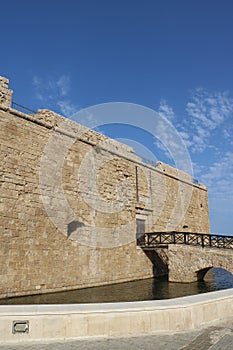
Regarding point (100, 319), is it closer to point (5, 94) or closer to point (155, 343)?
point (155, 343)

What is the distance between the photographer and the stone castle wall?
848cm

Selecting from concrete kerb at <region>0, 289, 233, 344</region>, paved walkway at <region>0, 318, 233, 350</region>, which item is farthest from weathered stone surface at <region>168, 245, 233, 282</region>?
paved walkway at <region>0, 318, 233, 350</region>

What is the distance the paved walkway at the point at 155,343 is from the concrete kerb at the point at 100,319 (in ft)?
0.39

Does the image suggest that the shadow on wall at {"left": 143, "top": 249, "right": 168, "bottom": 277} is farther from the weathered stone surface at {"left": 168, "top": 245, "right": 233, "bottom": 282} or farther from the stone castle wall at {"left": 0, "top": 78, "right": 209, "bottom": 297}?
the weathered stone surface at {"left": 168, "top": 245, "right": 233, "bottom": 282}

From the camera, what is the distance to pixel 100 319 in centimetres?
390

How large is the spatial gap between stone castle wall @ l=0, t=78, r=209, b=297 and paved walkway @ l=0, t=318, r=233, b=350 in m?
4.96

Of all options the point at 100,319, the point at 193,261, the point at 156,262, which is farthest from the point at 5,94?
the point at 156,262

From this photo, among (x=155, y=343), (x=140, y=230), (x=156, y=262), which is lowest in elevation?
(x=155, y=343)

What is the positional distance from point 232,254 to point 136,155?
6.73 meters

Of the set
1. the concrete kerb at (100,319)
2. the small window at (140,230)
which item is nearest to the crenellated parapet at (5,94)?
the concrete kerb at (100,319)

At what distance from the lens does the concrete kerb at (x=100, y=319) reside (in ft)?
12.2

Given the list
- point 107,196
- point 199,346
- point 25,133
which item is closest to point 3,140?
point 25,133

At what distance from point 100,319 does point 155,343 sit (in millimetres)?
777

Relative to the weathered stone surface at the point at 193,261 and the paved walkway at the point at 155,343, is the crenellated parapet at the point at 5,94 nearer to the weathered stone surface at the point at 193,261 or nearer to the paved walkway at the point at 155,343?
the paved walkway at the point at 155,343
